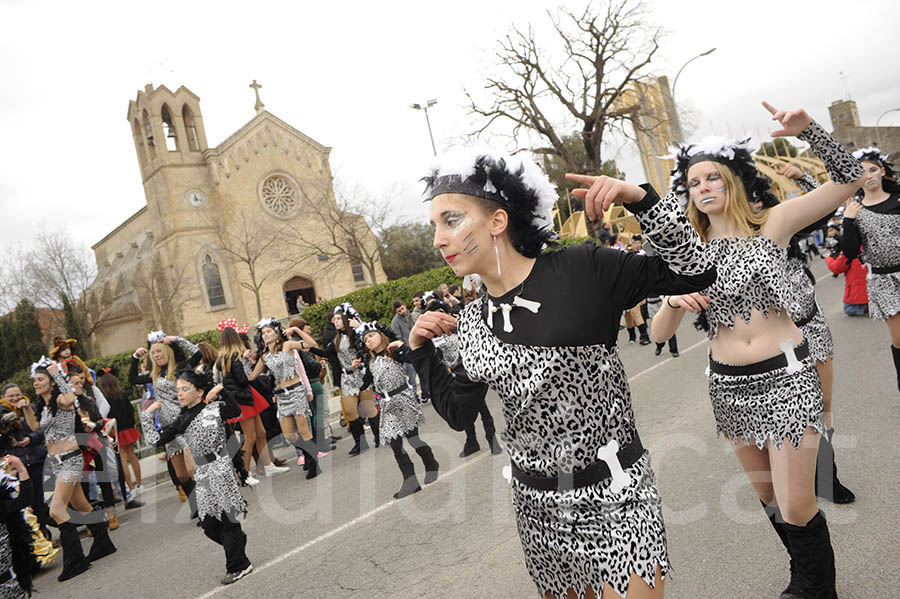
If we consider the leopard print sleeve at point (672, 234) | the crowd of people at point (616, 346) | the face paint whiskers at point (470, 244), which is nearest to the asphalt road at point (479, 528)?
the crowd of people at point (616, 346)

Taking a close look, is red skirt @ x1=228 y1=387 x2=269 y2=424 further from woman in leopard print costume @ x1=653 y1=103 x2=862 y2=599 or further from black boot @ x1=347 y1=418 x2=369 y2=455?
woman in leopard print costume @ x1=653 y1=103 x2=862 y2=599

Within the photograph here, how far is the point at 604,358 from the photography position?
2018 mm

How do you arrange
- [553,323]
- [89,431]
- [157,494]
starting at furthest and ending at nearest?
[157,494] → [89,431] → [553,323]

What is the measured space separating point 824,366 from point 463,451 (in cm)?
442

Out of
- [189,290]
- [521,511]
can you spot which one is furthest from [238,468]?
[189,290]

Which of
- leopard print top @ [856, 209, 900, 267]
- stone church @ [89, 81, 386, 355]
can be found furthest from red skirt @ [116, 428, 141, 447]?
stone church @ [89, 81, 386, 355]

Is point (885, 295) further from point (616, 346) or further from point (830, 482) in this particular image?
point (616, 346)

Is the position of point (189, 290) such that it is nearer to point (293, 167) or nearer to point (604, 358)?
point (293, 167)

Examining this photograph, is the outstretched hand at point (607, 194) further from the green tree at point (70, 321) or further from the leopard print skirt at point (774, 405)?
the green tree at point (70, 321)

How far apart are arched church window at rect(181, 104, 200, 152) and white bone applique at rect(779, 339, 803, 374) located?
140 ft

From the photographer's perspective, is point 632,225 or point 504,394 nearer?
point 504,394

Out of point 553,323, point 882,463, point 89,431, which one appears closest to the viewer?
point 553,323

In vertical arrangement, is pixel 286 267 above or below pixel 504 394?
above

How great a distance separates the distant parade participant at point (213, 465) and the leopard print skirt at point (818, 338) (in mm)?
4264
